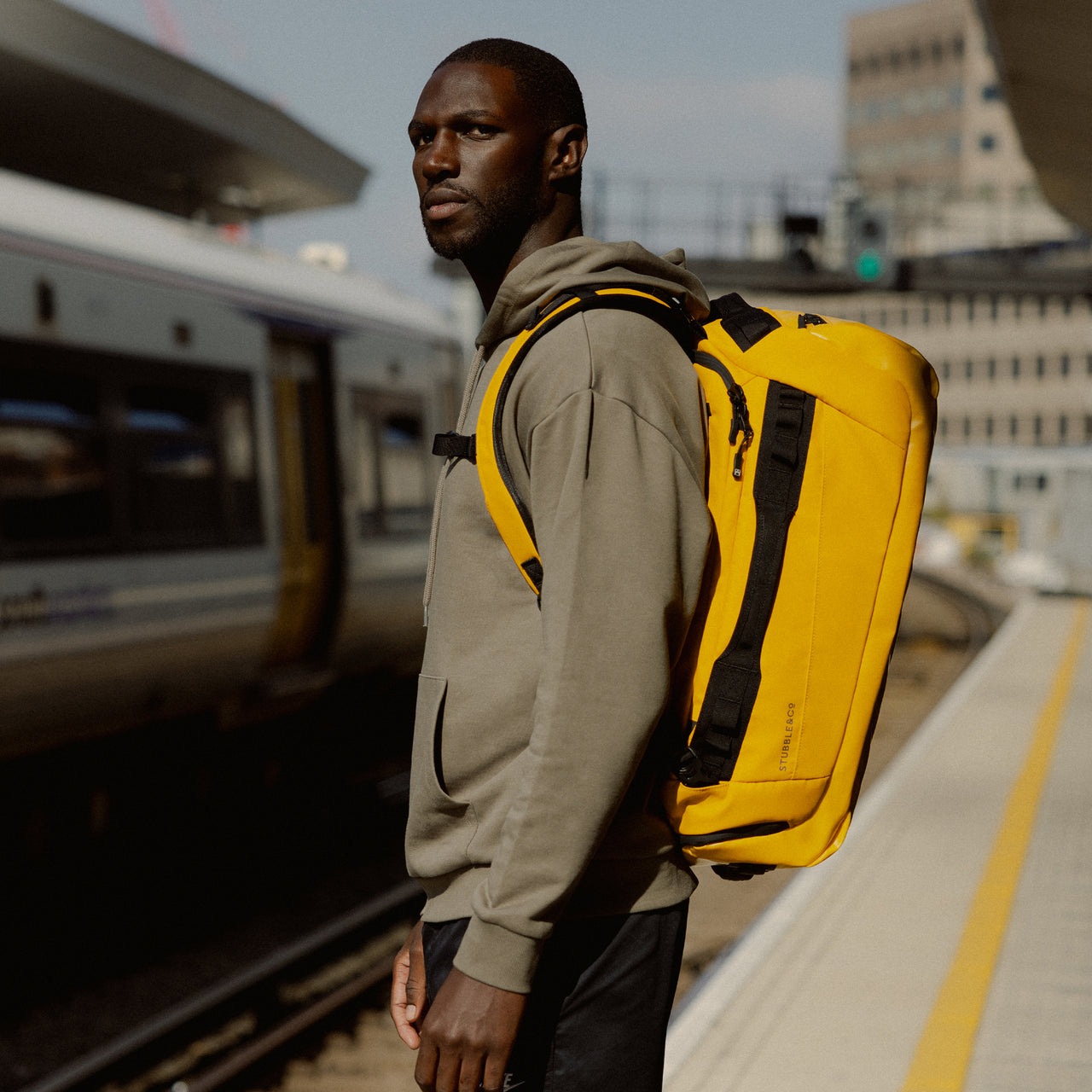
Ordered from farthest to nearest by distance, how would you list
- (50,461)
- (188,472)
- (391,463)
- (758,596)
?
(391,463)
(188,472)
(50,461)
(758,596)

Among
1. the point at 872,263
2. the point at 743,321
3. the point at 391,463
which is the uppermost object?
the point at 872,263

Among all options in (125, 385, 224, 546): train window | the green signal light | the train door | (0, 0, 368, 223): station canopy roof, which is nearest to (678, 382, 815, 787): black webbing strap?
(125, 385, 224, 546): train window

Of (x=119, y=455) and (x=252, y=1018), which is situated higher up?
(x=119, y=455)

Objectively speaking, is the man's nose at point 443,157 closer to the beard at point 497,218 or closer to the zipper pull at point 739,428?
the beard at point 497,218

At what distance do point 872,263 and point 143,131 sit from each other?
11.3 metres

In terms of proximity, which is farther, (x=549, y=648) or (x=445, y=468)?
(x=445, y=468)

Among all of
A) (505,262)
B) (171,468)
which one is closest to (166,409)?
(171,468)

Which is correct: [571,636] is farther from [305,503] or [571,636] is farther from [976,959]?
[305,503]

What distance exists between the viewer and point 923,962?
4828 mm

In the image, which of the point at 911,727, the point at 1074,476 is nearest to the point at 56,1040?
the point at 911,727

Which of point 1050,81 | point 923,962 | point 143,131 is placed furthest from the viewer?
point 143,131

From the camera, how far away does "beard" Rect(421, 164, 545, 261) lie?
1.76m

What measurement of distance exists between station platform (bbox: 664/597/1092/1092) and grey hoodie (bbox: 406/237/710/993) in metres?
2.30

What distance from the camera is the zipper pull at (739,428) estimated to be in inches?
64.9
